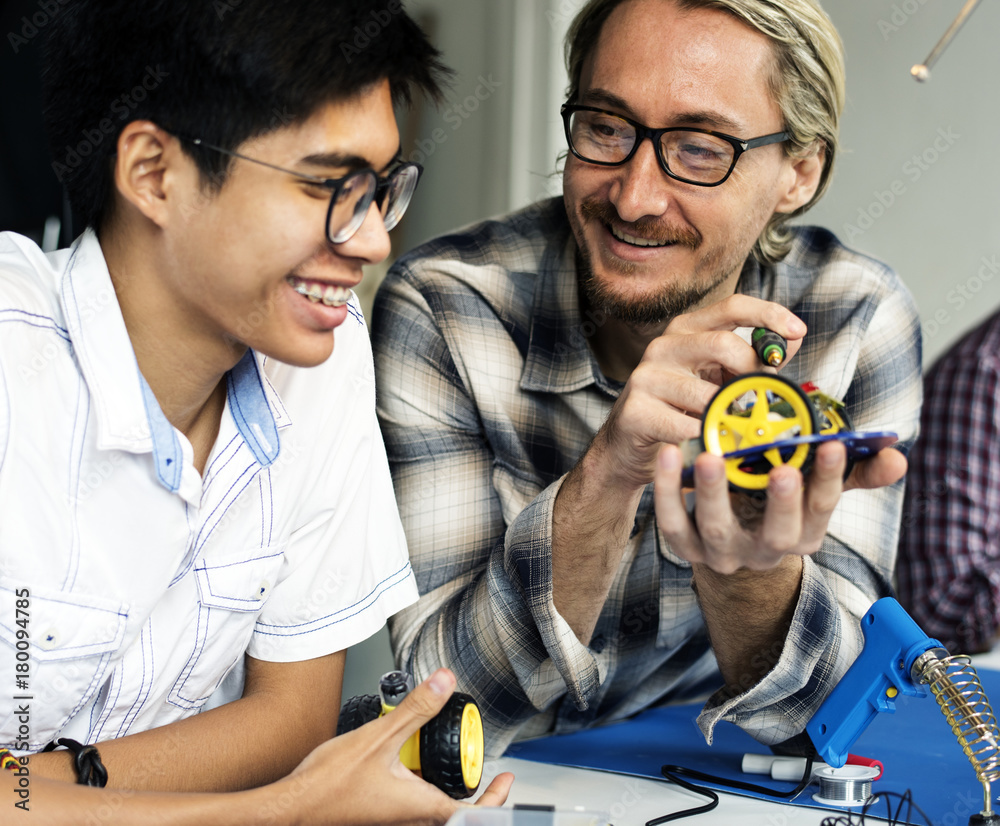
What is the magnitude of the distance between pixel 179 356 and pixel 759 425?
2.19ft

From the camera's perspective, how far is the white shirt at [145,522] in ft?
3.43

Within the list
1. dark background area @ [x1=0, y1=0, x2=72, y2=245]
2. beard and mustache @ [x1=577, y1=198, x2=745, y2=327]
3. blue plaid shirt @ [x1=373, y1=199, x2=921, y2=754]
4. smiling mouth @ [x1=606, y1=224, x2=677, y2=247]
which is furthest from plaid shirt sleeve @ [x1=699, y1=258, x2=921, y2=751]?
dark background area @ [x1=0, y1=0, x2=72, y2=245]

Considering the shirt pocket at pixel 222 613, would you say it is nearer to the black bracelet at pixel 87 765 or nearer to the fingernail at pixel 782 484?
the black bracelet at pixel 87 765

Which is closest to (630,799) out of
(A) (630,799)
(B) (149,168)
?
(A) (630,799)

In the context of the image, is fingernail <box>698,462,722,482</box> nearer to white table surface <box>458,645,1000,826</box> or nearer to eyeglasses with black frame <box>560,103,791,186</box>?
white table surface <box>458,645,1000,826</box>

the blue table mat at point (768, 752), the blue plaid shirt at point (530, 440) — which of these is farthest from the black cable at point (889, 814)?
the blue plaid shirt at point (530, 440)

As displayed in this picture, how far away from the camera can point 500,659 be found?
147 centimetres

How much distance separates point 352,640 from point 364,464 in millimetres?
238

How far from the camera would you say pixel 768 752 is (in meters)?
1.46

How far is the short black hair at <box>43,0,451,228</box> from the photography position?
1.01 meters

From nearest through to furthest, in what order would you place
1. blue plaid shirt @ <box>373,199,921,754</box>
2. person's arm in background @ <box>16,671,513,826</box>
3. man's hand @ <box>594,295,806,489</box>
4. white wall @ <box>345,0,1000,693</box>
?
person's arm in background @ <box>16,671,513,826</box> → man's hand @ <box>594,295,806,489</box> → blue plaid shirt @ <box>373,199,921,754</box> → white wall @ <box>345,0,1000,693</box>

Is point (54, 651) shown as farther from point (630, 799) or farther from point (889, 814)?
point (889, 814)

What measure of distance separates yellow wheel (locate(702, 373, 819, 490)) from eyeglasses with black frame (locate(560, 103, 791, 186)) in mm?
644

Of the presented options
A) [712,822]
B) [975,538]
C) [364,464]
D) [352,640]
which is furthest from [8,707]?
[975,538]
